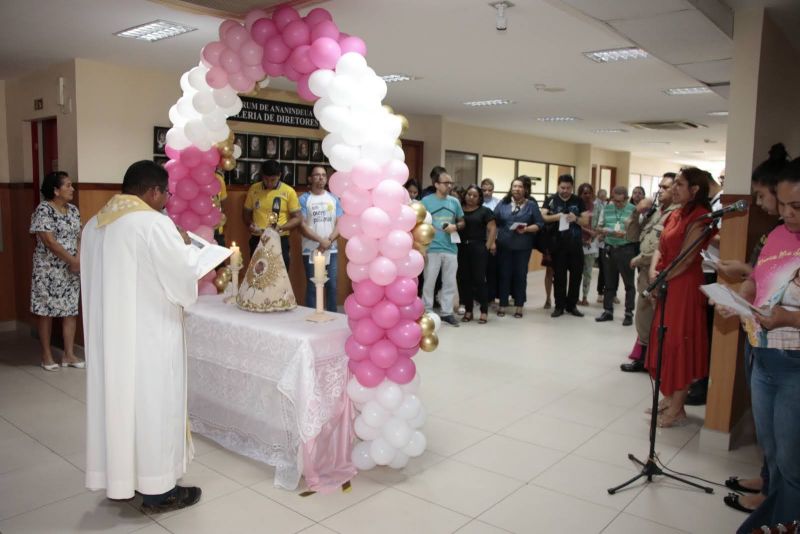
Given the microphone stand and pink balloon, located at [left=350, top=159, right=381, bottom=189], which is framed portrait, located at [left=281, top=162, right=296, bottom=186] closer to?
pink balloon, located at [left=350, top=159, right=381, bottom=189]

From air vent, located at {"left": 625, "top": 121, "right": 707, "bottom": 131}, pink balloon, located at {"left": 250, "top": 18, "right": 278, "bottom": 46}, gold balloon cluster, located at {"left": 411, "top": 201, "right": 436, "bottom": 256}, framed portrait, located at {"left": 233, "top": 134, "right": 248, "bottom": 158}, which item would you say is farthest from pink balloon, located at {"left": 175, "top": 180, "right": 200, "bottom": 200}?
air vent, located at {"left": 625, "top": 121, "right": 707, "bottom": 131}

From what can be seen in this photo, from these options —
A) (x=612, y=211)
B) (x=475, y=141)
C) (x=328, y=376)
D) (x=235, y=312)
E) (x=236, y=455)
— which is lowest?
(x=236, y=455)

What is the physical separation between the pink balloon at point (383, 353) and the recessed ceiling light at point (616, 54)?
3462mm

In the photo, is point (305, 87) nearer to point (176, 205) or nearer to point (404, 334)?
point (404, 334)

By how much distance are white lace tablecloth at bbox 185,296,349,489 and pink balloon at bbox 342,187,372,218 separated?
2.06ft

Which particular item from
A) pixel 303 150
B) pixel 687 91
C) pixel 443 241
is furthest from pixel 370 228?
pixel 687 91

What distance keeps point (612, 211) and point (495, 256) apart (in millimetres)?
1440

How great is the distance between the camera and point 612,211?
710 centimetres

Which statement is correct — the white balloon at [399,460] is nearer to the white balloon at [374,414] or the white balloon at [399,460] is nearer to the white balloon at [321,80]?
the white balloon at [374,414]

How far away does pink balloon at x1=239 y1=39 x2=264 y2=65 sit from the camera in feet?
11.3

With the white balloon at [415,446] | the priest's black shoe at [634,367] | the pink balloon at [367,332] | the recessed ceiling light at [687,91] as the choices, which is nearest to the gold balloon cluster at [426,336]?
the pink balloon at [367,332]

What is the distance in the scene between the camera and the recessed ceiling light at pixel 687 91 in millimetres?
6914

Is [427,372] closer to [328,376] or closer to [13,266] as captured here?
[328,376]

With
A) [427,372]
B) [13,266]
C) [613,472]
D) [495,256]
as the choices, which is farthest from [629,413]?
[13,266]
